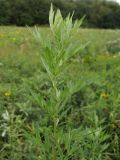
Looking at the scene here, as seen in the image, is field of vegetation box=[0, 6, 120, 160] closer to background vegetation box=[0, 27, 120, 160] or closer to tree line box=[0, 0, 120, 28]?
background vegetation box=[0, 27, 120, 160]

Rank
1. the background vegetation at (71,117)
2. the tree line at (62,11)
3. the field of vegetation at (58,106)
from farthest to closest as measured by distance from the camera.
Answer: the tree line at (62,11) → the background vegetation at (71,117) → the field of vegetation at (58,106)

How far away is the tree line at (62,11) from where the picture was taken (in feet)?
102

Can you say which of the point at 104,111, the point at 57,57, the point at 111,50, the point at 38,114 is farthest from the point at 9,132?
the point at 111,50

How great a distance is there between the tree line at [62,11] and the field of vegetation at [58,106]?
20.9 meters

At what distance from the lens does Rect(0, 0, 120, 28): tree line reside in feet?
102

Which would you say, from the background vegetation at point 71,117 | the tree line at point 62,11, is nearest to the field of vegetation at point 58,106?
the background vegetation at point 71,117

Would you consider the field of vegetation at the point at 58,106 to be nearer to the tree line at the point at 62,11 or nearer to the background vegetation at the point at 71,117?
the background vegetation at the point at 71,117

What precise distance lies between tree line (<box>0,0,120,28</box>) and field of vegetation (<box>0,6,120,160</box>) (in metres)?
20.9

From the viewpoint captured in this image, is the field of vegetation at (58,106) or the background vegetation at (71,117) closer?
the field of vegetation at (58,106)

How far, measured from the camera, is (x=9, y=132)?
11.6 feet

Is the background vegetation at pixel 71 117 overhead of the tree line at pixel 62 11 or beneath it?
overhead

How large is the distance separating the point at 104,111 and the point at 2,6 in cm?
2682

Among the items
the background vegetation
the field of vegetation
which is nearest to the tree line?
the field of vegetation

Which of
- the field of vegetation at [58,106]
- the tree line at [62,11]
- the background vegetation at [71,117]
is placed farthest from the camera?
the tree line at [62,11]
